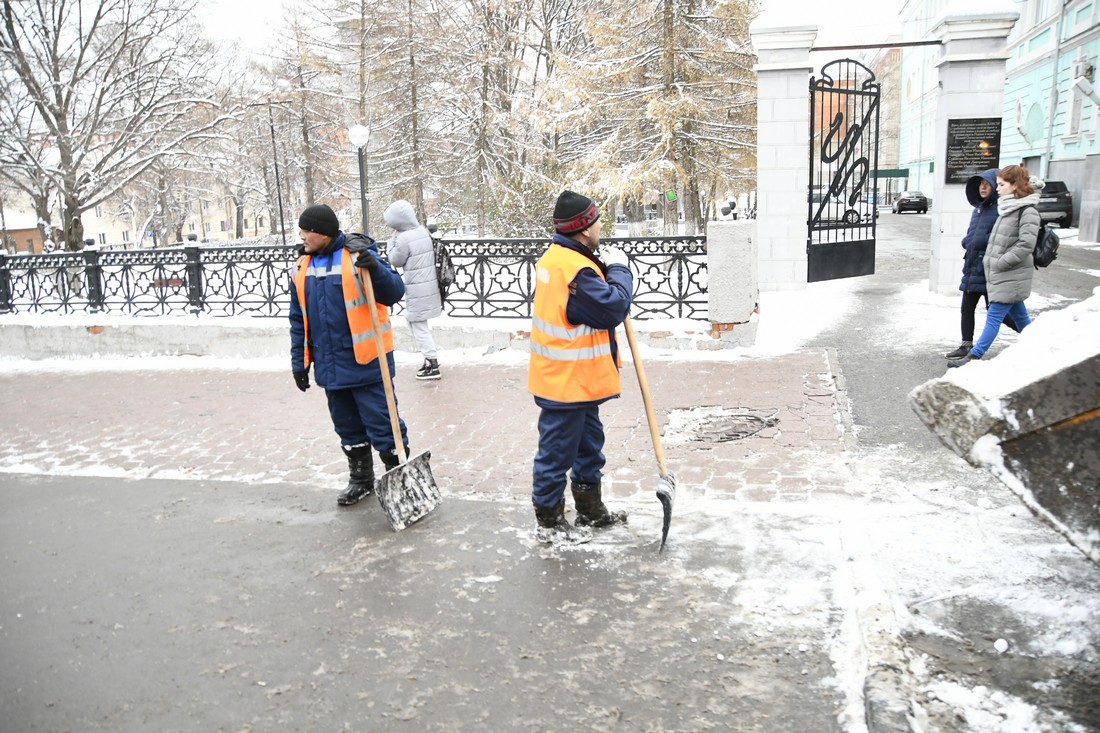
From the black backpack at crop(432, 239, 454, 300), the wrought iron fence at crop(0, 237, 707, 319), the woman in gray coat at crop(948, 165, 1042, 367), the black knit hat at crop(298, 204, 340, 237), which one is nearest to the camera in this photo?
the black knit hat at crop(298, 204, 340, 237)

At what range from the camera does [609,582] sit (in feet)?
13.1

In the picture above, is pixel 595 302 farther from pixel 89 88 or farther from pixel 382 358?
pixel 89 88

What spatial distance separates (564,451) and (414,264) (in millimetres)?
4873

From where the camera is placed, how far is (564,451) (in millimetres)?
4293

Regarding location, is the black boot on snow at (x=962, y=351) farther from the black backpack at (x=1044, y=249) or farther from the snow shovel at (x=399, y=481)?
the snow shovel at (x=399, y=481)

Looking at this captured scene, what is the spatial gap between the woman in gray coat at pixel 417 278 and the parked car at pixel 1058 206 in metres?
23.4

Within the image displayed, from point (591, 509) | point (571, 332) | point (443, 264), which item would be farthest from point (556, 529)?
point (443, 264)

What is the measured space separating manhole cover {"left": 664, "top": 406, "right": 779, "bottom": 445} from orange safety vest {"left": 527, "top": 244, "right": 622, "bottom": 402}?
196 cm

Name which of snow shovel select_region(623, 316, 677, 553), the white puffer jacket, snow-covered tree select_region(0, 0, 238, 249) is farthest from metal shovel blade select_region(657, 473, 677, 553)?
snow-covered tree select_region(0, 0, 238, 249)

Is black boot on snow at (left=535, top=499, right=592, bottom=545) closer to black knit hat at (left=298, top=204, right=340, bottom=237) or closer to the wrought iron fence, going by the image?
black knit hat at (left=298, top=204, right=340, bottom=237)

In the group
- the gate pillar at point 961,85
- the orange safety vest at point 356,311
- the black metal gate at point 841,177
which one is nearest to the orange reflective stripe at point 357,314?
the orange safety vest at point 356,311

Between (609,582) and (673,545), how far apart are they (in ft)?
1.67

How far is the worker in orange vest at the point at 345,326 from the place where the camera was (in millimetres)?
5016

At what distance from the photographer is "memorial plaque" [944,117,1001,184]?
10906 mm
